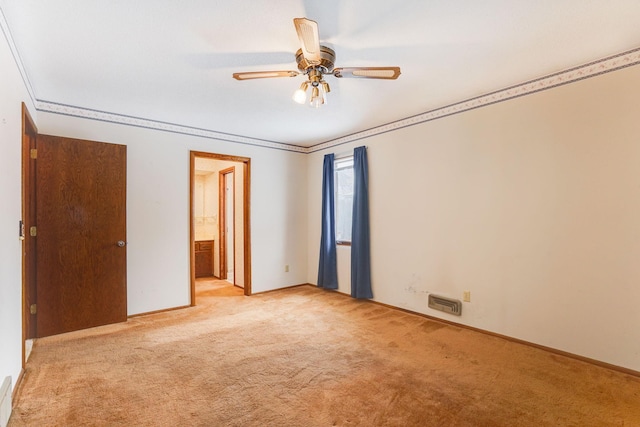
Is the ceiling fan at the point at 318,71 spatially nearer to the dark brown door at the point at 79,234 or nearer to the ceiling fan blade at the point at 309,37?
the ceiling fan blade at the point at 309,37

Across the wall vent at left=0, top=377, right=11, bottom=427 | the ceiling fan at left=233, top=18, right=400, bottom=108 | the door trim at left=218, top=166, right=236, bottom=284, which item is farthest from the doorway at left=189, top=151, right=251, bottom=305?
the ceiling fan at left=233, top=18, right=400, bottom=108

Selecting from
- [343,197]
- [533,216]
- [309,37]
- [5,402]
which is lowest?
[5,402]

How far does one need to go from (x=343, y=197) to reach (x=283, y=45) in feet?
9.58

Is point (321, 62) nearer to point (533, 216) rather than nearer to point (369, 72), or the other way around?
point (369, 72)

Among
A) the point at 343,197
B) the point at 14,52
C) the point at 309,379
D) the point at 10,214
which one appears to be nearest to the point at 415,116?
the point at 343,197

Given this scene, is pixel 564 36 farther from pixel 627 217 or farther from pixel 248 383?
pixel 248 383

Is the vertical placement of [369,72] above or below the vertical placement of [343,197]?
above

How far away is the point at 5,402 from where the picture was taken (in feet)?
5.84

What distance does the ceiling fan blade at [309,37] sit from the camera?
160 centimetres

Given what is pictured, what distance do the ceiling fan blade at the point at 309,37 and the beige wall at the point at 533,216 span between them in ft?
6.99

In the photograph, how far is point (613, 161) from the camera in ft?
8.16

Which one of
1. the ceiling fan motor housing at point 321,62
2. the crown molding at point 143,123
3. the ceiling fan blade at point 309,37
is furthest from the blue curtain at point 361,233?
the ceiling fan blade at point 309,37

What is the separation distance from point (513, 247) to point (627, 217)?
33.3 inches

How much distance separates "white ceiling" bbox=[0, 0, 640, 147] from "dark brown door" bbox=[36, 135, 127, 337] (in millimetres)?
621
